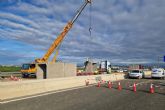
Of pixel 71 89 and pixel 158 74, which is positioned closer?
pixel 71 89

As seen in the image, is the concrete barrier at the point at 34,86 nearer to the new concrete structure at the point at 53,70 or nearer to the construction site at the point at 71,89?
the construction site at the point at 71,89

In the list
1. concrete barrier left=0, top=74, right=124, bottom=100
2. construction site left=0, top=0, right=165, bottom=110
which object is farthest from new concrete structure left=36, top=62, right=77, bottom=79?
concrete barrier left=0, top=74, right=124, bottom=100

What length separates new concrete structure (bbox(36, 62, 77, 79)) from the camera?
33.9 metres

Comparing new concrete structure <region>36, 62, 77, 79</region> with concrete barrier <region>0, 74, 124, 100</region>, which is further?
new concrete structure <region>36, 62, 77, 79</region>

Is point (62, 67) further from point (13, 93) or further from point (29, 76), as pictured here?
point (13, 93)

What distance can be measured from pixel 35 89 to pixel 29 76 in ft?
88.6

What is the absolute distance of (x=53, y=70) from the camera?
34219 millimetres

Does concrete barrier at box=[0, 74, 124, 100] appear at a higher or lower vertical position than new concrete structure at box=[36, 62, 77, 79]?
lower

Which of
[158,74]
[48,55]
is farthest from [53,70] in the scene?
[158,74]

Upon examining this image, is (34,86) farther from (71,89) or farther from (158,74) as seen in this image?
(158,74)

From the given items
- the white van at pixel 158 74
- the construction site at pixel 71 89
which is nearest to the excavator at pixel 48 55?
the construction site at pixel 71 89

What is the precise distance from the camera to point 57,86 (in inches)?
813

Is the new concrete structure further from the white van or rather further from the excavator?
the white van

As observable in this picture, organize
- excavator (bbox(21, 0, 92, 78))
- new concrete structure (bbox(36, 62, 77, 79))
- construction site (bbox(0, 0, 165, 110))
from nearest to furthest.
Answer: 1. construction site (bbox(0, 0, 165, 110))
2. new concrete structure (bbox(36, 62, 77, 79))
3. excavator (bbox(21, 0, 92, 78))
